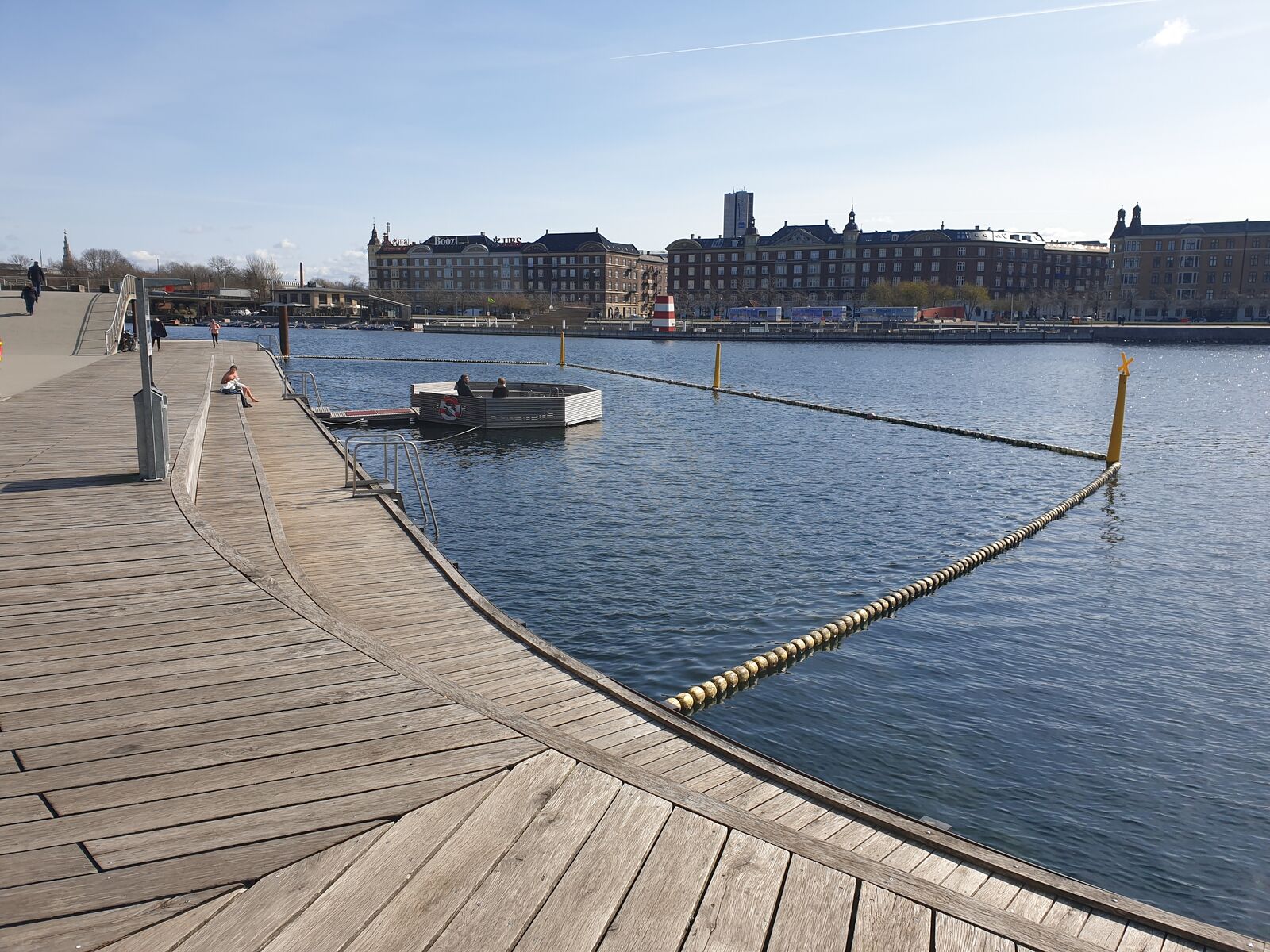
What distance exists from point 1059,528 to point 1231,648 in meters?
7.69

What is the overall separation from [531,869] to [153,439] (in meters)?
10.1

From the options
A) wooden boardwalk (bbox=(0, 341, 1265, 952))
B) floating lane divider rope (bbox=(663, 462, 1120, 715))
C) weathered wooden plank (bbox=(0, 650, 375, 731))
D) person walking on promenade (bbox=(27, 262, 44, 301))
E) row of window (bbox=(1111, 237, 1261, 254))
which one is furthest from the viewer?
row of window (bbox=(1111, 237, 1261, 254))

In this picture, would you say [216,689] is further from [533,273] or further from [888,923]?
[533,273]

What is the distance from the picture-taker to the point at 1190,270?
147 metres

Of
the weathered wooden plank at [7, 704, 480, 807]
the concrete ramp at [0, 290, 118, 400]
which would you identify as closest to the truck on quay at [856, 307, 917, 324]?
the concrete ramp at [0, 290, 118, 400]

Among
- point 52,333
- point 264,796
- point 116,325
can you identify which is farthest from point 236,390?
point 264,796

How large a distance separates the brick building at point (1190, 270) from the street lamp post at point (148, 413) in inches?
6658

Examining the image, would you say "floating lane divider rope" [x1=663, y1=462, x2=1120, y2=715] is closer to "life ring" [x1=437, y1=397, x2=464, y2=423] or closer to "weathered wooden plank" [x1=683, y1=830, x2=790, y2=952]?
"weathered wooden plank" [x1=683, y1=830, x2=790, y2=952]

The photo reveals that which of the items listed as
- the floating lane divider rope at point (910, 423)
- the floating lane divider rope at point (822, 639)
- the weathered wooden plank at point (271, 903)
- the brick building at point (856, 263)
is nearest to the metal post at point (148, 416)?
the floating lane divider rope at point (822, 639)

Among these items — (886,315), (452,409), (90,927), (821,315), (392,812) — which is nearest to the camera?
(90,927)

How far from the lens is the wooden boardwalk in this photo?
152 inches

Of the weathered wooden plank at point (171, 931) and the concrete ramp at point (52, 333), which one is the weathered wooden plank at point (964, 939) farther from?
the concrete ramp at point (52, 333)

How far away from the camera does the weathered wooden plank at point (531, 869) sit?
149 inches

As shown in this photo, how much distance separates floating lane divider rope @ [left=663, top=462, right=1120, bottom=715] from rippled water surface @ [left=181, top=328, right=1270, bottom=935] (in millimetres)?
218
